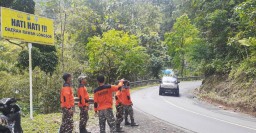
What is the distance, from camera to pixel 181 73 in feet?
175

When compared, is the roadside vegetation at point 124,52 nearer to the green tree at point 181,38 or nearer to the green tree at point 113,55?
the green tree at point 113,55

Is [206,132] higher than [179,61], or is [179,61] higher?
[179,61]

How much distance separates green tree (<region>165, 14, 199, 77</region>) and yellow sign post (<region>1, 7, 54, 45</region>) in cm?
4041

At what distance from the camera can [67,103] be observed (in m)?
8.02

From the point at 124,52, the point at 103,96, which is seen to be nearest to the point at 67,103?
the point at 103,96

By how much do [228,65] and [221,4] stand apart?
219 inches

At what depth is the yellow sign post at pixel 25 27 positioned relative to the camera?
994cm

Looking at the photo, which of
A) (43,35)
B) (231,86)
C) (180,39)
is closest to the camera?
(43,35)

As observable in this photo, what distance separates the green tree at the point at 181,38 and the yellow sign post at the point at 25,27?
4041 centimetres

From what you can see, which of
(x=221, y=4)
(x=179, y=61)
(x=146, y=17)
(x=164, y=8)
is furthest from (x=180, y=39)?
(x=221, y=4)

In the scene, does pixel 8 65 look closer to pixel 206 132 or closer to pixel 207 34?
pixel 206 132

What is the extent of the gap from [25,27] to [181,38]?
4325 cm

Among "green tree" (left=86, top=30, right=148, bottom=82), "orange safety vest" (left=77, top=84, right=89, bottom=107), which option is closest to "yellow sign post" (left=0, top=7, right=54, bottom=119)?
"orange safety vest" (left=77, top=84, right=89, bottom=107)

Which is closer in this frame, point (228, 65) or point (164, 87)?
point (228, 65)
